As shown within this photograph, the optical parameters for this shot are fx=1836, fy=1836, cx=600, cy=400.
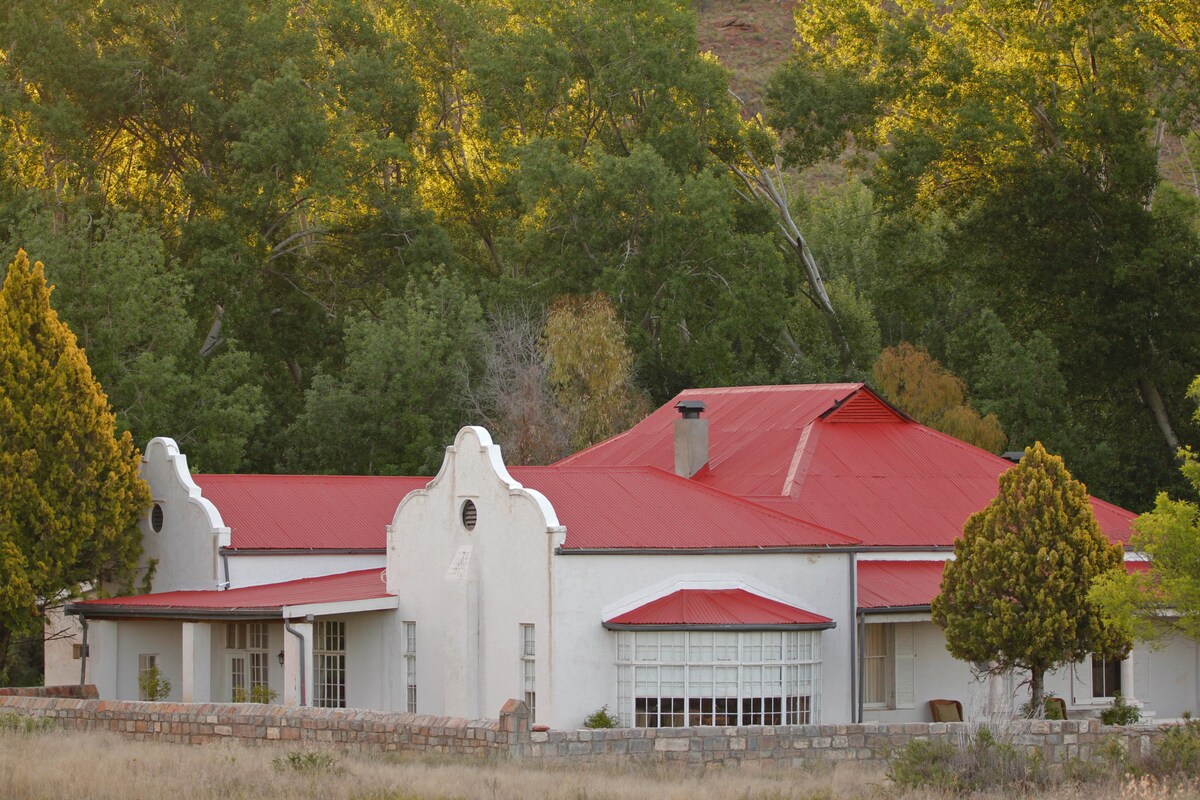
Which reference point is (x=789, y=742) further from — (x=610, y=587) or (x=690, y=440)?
(x=690, y=440)

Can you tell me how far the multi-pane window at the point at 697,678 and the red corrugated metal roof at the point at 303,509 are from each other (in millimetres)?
8120

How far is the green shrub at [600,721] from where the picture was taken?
28828 millimetres

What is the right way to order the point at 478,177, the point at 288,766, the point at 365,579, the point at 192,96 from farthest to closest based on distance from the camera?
the point at 478,177
the point at 192,96
the point at 365,579
the point at 288,766

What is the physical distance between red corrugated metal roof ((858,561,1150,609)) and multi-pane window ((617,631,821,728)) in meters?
2.75

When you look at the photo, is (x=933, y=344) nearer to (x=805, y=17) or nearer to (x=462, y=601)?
(x=805, y=17)

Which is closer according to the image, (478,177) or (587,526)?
(587,526)

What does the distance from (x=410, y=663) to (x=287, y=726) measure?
6476 millimetres

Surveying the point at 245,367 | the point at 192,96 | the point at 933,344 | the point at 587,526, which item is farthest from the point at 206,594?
the point at 933,344

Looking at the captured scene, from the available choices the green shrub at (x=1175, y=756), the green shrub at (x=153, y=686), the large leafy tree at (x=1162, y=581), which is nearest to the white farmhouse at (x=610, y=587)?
the green shrub at (x=153, y=686)

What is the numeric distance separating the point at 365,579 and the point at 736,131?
34023 mm

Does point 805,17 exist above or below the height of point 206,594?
above

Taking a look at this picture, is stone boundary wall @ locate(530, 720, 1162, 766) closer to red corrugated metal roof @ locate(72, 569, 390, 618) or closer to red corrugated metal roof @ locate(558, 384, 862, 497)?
red corrugated metal roof @ locate(72, 569, 390, 618)

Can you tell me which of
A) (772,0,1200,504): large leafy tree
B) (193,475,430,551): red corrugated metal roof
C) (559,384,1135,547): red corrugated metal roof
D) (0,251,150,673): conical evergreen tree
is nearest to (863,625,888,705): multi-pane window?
(559,384,1135,547): red corrugated metal roof

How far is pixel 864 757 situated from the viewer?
79.9 ft
